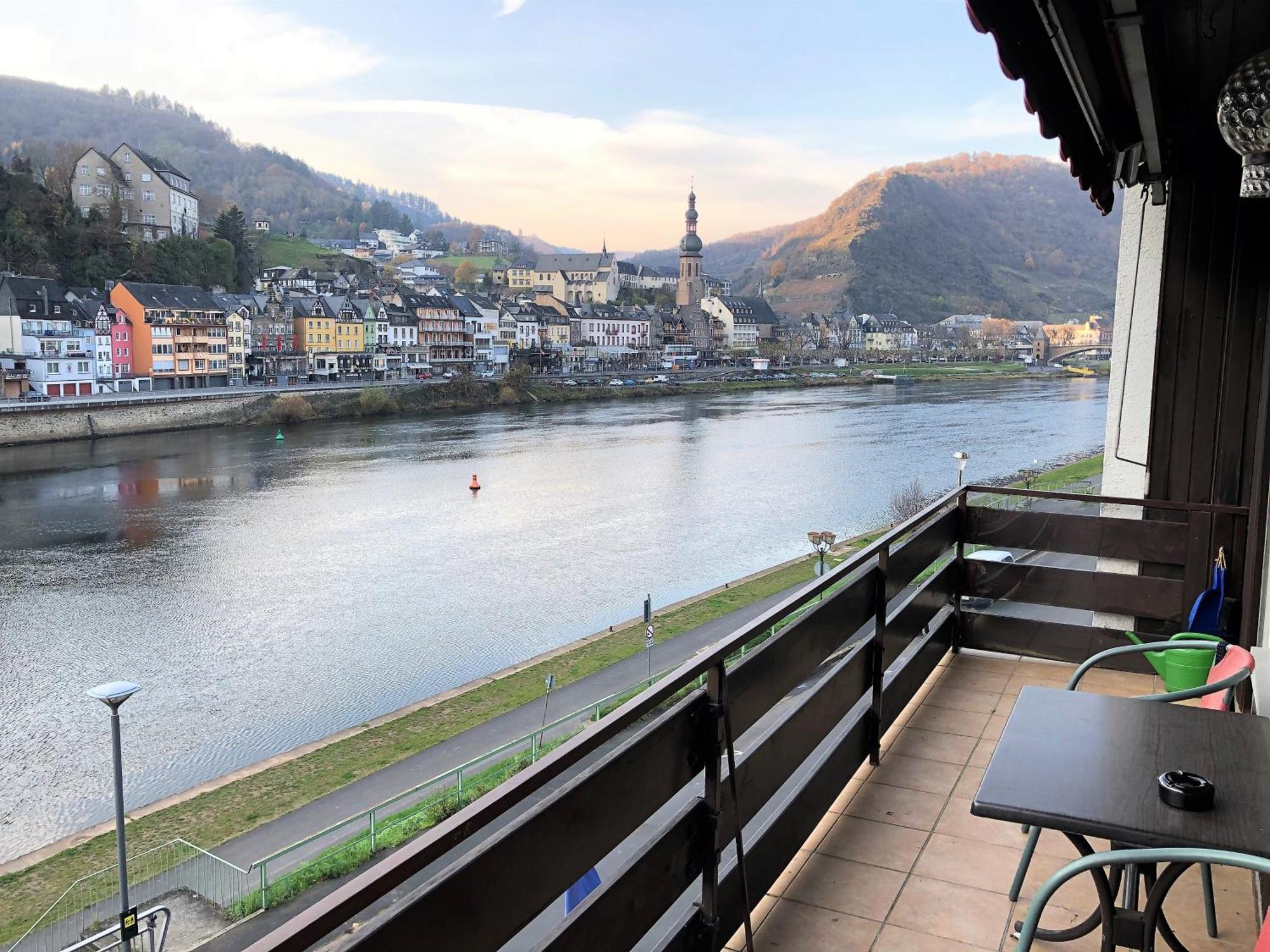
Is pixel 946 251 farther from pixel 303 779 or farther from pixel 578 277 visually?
pixel 303 779

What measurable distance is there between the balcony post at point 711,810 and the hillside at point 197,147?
12695 cm

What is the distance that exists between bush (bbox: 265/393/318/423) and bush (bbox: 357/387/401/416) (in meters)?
2.58

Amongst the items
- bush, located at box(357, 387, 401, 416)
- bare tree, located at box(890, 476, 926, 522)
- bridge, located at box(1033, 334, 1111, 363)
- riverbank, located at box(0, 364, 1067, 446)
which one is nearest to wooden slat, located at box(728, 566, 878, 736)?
bare tree, located at box(890, 476, 926, 522)

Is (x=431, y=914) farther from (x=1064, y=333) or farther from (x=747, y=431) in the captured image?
(x=1064, y=333)

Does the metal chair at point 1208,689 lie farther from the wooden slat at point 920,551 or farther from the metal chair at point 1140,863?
the wooden slat at point 920,551

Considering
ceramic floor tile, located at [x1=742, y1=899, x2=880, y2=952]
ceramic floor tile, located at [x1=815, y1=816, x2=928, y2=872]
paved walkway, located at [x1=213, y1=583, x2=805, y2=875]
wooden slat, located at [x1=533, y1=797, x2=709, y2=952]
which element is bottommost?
paved walkway, located at [x1=213, y1=583, x2=805, y2=875]

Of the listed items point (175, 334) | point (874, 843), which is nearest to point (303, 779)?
point (874, 843)

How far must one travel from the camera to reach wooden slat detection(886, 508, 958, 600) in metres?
3.04

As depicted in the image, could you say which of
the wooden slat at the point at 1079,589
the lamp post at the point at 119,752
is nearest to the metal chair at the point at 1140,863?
the wooden slat at the point at 1079,589

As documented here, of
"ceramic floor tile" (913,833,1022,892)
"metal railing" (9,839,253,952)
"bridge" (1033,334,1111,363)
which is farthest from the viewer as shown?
"bridge" (1033,334,1111,363)

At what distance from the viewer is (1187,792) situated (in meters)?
1.52

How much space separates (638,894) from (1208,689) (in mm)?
1277

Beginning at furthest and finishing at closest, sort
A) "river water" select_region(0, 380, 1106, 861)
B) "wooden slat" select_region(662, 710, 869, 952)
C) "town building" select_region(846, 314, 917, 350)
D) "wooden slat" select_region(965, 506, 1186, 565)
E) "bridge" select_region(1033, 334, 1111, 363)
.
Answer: "town building" select_region(846, 314, 917, 350), "bridge" select_region(1033, 334, 1111, 363), "river water" select_region(0, 380, 1106, 861), "wooden slat" select_region(965, 506, 1186, 565), "wooden slat" select_region(662, 710, 869, 952)

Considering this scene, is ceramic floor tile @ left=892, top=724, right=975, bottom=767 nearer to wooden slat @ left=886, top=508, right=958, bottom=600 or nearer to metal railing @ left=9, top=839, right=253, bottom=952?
wooden slat @ left=886, top=508, right=958, bottom=600
